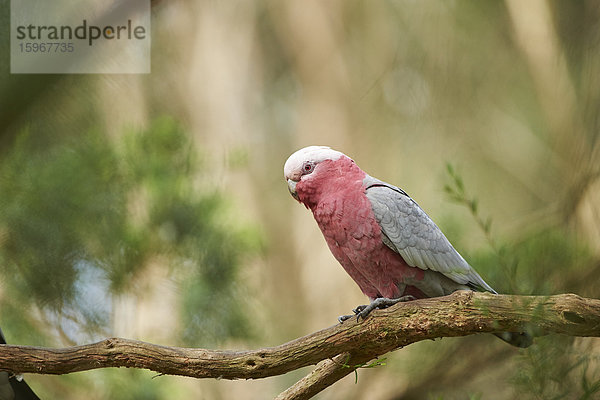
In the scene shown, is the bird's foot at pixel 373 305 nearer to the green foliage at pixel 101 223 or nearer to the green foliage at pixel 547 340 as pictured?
the green foliage at pixel 547 340

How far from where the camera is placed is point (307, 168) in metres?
2.21

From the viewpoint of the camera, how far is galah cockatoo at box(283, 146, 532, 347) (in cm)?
209

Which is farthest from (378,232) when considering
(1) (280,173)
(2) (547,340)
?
(1) (280,173)

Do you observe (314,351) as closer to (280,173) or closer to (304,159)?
(304,159)

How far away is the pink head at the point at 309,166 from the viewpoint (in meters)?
2.19

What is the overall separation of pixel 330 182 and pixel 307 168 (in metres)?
0.10

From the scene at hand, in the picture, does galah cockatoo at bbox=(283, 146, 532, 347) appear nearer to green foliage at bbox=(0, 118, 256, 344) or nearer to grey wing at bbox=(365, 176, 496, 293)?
grey wing at bbox=(365, 176, 496, 293)

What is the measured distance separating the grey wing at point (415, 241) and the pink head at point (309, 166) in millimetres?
184

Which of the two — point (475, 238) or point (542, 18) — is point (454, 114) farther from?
point (475, 238)

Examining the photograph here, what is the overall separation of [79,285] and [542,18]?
3360mm

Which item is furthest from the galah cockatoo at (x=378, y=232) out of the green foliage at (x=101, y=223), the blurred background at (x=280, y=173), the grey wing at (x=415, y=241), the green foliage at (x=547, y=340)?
the green foliage at (x=101, y=223)

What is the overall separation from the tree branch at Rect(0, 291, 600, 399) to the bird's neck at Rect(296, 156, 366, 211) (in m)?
0.48

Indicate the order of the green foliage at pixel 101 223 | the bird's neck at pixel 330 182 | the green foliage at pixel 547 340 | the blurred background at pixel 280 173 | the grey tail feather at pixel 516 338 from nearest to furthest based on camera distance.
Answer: the green foliage at pixel 547 340
the grey tail feather at pixel 516 338
the blurred background at pixel 280 173
the bird's neck at pixel 330 182
the green foliage at pixel 101 223

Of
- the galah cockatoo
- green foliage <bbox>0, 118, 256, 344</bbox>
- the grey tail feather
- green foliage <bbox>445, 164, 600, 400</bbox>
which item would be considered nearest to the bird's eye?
the galah cockatoo
